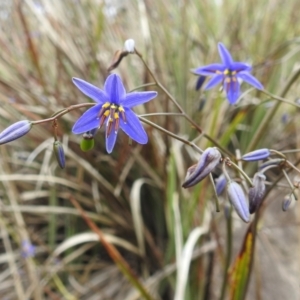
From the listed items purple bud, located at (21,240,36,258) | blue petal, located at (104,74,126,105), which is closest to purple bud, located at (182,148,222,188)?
blue petal, located at (104,74,126,105)

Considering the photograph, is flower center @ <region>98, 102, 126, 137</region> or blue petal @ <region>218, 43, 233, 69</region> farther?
blue petal @ <region>218, 43, 233, 69</region>

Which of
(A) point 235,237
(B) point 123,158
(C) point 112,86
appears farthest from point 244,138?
(C) point 112,86

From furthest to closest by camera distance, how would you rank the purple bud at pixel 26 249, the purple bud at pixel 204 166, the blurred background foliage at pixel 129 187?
the purple bud at pixel 26 249
the blurred background foliage at pixel 129 187
the purple bud at pixel 204 166

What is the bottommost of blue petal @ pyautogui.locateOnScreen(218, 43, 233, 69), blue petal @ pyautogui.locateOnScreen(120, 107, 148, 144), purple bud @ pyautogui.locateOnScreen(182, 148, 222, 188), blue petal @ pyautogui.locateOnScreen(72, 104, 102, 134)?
purple bud @ pyautogui.locateOnScreen(182, 148, 222, 188)

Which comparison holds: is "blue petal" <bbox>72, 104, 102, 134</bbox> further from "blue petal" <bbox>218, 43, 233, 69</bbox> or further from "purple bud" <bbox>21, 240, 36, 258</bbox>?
"purple bud" <bbox>21, 240, 36, 258</bbox>

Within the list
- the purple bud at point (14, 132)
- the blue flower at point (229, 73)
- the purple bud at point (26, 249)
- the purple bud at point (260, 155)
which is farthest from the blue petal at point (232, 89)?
the purple bud at point (26, 249)

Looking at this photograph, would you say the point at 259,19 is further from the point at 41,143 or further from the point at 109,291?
the point at 109,291

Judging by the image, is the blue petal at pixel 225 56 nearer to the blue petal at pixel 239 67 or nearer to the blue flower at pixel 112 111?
the blue petal at pixel 239 67
